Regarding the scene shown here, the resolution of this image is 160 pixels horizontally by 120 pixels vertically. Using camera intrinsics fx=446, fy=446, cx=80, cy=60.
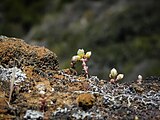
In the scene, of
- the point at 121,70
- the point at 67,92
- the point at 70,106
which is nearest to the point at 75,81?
the point at 67,92

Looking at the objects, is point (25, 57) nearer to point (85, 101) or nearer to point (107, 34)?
point (85, 101)

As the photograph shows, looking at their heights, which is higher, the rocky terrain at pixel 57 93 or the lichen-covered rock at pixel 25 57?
the lichen-covered rock at pixel 25 57

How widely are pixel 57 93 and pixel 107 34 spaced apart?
14774 millimetres

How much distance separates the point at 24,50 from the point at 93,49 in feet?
45.2

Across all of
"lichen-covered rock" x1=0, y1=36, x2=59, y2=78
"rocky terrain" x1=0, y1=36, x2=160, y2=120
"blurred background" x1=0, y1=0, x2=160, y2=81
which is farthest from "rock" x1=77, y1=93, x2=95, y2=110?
"blurred background" x1=0, y1=0, x2=160, y2=81

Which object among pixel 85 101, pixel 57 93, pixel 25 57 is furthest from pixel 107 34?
pixel 85 101

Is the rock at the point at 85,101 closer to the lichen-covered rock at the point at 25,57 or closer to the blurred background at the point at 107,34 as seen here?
the lichen-covered rock at the point at 25,57

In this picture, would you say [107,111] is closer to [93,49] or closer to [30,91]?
[30,91]

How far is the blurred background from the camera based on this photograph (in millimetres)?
15492

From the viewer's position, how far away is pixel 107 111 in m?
2.87

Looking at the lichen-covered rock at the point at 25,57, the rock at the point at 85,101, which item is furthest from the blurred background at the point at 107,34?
the rock at the point at 85,101

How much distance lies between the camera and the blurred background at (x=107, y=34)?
1549 centimetres

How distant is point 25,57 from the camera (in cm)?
338

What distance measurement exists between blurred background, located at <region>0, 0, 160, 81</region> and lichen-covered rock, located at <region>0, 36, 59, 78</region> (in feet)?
32.9
